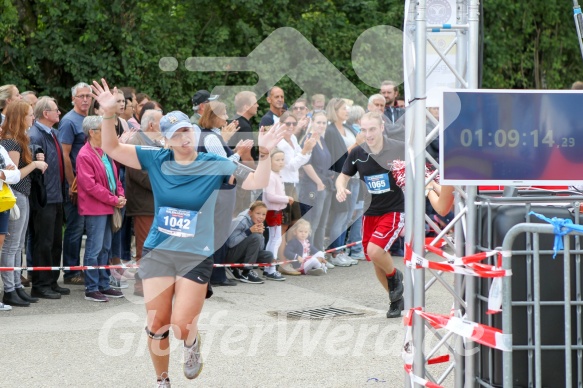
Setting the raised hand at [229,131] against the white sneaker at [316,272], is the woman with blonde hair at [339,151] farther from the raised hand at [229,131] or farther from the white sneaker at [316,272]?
the raised hand at [229,131]

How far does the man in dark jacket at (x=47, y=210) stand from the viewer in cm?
910

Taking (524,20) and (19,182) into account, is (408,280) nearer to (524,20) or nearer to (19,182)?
(19,182)

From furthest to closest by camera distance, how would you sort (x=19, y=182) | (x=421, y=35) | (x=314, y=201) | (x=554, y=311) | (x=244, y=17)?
(x=244, y=17) < (x=314, y=201) < (x=19, y=182) < (x=421, y=35) < (x=554, y=311)

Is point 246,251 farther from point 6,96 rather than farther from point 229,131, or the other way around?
point 6,96

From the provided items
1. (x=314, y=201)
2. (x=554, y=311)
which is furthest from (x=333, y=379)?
(x=314, y=201)

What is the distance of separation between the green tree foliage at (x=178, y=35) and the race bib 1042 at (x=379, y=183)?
22.3 ft

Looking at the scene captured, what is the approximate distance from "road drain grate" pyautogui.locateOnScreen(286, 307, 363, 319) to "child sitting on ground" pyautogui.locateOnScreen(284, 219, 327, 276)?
2.05 meters

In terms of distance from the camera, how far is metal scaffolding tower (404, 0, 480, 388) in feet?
16.8

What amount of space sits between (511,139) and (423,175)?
686mm

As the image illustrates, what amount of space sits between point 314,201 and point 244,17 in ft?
23.1

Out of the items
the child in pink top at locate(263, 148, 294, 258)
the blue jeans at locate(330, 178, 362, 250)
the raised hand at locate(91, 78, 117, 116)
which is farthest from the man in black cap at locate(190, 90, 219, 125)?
the raised hand at locate(91, 78, 117, 116)

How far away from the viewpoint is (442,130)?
4.80 meters

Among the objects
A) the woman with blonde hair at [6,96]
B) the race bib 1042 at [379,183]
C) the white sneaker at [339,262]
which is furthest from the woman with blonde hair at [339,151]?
the woman with blonde hair at [6,96]

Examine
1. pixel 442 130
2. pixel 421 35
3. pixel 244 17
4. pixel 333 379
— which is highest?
pixel 244 17
